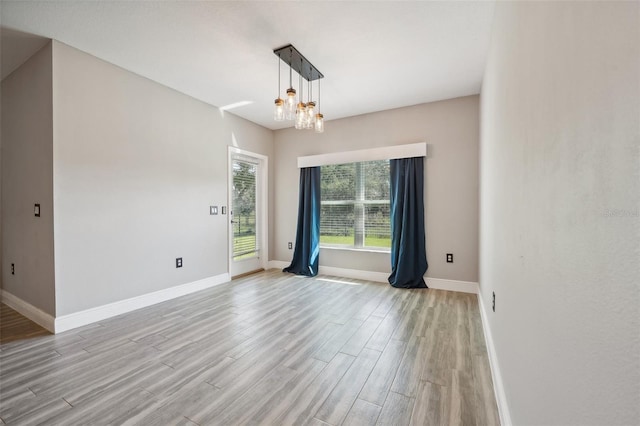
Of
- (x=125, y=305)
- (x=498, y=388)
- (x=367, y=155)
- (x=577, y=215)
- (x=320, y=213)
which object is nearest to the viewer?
(x=577, y=215)

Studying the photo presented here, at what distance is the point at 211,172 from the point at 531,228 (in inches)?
148

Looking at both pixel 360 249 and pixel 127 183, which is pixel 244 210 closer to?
pixel 127 183

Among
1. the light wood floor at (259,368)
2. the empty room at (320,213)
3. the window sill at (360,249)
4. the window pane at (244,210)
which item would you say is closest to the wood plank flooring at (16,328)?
the empty room at (320,213)

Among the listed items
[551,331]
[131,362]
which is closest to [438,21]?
[551,331]

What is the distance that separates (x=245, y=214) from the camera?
460cm

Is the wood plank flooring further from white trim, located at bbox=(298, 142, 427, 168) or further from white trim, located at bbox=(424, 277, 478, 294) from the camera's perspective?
white trim, located at bbox=(424, 277, 478, 294)

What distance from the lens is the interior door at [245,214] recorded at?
4.33 metres

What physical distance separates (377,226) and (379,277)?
0.78m

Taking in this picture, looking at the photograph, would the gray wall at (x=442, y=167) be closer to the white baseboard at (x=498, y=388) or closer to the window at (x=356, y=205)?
→ the window at (x=356, y=205)

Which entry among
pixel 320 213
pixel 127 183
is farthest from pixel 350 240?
pixel 127 183

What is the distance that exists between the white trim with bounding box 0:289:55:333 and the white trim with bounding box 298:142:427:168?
3555 mm

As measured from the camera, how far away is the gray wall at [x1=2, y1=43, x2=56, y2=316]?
247cm

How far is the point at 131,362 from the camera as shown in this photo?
198 centimetres

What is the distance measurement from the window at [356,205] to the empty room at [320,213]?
0.04 m
